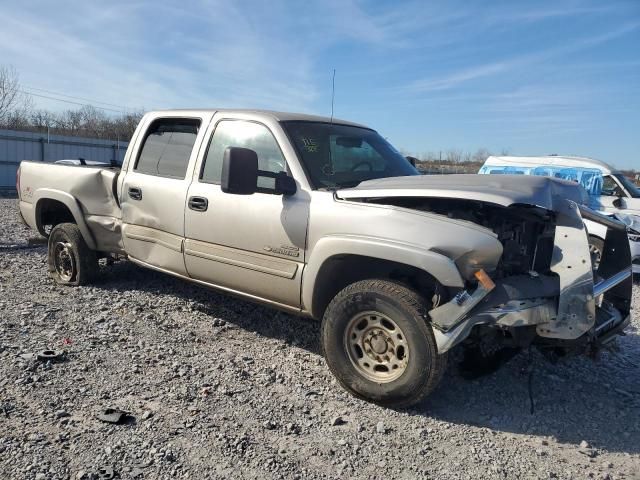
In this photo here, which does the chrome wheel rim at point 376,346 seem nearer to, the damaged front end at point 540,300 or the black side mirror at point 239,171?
the damaged front end at point 540,300

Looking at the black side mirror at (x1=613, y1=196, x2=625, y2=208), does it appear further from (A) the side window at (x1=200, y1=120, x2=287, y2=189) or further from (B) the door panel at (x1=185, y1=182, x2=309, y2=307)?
(B) the door panel at (x1=185, y1=182, x2=309, y2=307)

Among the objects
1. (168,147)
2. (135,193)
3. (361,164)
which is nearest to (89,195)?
(135,193)

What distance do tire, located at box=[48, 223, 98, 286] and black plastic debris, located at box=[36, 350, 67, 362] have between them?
191cm

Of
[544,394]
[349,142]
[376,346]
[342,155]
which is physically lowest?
[544,394]

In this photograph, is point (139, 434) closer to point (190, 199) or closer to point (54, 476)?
point (54, 476)

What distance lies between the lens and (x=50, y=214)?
21.2 ft

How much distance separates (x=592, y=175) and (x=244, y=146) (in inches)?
390

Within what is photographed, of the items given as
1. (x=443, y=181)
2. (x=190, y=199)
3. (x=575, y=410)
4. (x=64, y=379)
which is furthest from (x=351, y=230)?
(x=64, y=379)

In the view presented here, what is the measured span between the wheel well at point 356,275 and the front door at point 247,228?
0.61 feet

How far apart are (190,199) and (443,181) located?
2149 mm

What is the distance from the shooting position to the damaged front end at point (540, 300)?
3.10m

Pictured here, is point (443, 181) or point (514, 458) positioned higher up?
point (443, 181)

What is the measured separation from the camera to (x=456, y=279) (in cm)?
316

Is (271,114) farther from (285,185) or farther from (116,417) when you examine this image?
(116,417)
